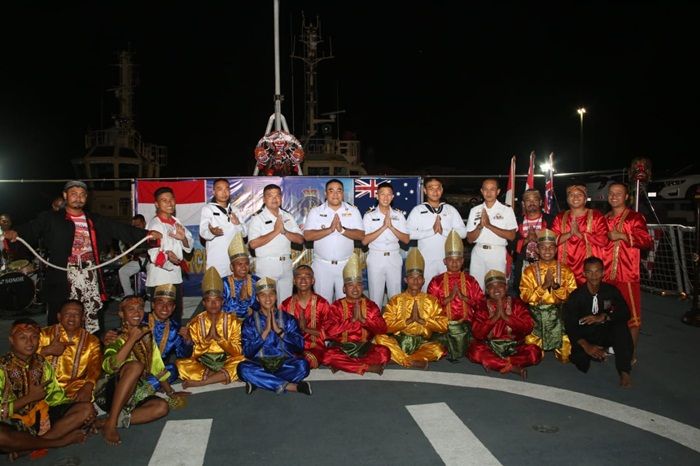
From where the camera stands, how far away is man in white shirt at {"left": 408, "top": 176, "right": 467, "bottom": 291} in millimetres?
6324

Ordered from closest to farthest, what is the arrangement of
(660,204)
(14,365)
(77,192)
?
(14,365) → (77,192) → (660,204)

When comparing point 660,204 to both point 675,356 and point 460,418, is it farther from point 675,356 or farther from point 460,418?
point 460,418

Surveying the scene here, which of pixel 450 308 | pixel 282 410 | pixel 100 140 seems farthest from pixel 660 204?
pixel 100 140

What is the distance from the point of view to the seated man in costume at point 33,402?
335cm

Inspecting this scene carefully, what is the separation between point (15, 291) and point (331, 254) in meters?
5.19

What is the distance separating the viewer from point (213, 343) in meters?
5.01

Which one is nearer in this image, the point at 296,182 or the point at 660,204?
the point at 296,182

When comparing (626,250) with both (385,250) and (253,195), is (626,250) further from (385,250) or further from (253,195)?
(253,195)

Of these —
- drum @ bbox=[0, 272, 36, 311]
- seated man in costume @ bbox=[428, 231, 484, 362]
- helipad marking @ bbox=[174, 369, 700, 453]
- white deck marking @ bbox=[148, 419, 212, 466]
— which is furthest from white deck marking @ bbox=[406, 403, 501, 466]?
drum @ bbox=[0, 272, 36, 311]

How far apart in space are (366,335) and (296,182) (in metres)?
3.85

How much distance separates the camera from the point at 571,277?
5.48 metres

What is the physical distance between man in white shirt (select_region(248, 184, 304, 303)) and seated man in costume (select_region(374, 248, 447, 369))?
1.30 metres

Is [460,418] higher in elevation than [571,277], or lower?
lower

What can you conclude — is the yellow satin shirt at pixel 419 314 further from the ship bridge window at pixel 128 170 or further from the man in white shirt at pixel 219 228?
the ship bridge window at pixel 128 170
